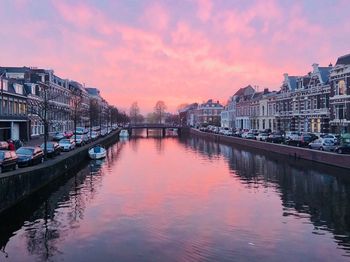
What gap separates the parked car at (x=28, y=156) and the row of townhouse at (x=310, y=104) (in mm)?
45358

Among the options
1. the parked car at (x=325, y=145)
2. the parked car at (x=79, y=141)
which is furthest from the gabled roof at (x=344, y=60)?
the parked car at (x=79, y=141)

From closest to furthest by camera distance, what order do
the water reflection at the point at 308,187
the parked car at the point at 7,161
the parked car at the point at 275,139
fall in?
the water reflection at the point at 308,187
the parked car at the point at 7,161
the parked car at the point at 275,139

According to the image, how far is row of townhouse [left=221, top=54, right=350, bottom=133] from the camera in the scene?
65.9 m

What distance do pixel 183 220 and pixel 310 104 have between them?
6361cm

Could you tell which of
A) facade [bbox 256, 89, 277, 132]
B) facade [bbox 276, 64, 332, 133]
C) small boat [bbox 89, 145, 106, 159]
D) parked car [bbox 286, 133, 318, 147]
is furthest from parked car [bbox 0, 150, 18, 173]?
facade [bbox 256, 89, 277, 132]

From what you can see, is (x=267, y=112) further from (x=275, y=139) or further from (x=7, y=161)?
(x=7, y=161)

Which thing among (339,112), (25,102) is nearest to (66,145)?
(25,102)

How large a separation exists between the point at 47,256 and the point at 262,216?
1266cm

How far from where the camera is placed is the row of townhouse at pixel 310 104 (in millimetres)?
65938

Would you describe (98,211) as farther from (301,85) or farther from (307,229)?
(301,85)

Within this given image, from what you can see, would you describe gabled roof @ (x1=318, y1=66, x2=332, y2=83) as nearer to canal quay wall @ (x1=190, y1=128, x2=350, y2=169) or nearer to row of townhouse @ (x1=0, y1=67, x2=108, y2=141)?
canal quay wall @ (x1=190, y1=128, x2=350, y2=169)

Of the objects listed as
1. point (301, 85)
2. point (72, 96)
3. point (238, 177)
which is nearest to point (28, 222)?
point (238, 177)

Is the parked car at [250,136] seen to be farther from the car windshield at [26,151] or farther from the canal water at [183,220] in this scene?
the car windshield at [26,151]

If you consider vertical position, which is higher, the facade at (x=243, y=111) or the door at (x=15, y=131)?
the facade at (x=243, y=111)
